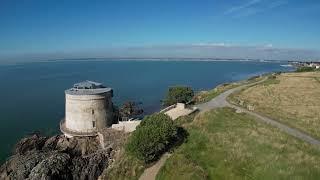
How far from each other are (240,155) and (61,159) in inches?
801

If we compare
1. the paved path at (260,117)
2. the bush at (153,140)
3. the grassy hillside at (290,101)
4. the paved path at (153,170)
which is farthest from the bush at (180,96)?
the paved path at (153,170)

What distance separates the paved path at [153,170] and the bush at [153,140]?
64 centimetres

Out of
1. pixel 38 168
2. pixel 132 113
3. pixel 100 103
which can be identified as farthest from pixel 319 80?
pixel 38 168

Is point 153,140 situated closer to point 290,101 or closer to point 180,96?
point 180,96

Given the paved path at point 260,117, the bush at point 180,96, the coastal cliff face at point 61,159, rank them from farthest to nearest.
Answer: the bush at point 180,96
the coastal cliff face at point 61,159
the paved path at point 260,117

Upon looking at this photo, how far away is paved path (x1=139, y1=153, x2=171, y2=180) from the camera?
3098 centimetres

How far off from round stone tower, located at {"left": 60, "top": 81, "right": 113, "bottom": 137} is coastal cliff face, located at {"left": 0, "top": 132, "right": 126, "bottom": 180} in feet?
4.75

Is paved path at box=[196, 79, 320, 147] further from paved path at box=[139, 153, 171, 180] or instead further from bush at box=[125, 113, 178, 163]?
paved path at box=[139, 153, 171, 180]

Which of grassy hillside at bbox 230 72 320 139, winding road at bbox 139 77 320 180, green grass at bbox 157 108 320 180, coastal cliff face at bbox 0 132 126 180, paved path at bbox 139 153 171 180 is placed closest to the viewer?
green grass at bbox 157 108 320 180

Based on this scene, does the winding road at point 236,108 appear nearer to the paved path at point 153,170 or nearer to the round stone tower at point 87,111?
the paved path at point 153,170

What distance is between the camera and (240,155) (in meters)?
29.2

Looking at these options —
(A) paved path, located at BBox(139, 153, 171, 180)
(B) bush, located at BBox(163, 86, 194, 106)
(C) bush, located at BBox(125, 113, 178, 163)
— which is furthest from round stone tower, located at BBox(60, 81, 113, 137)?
(A) paved path, located at BBox(139, 153, 171, 180)

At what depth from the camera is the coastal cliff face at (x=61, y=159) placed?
37.3 metres

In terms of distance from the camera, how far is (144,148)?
32.6 metres
